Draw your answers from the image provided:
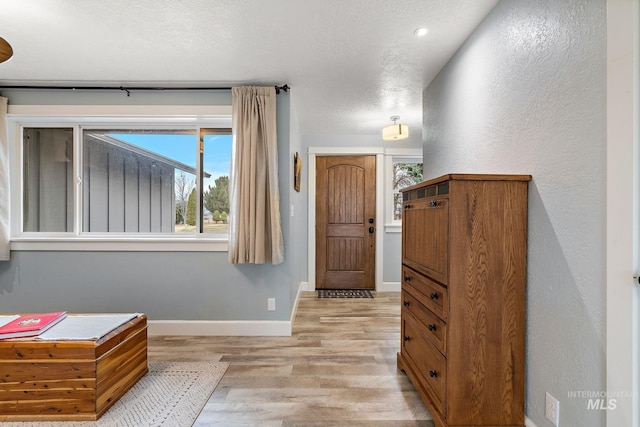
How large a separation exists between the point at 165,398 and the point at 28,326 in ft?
2.89

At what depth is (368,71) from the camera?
2398mm

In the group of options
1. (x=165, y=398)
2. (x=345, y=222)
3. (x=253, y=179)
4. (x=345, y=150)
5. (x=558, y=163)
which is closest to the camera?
(x=558, y=163)

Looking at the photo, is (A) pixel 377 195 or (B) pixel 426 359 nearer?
(B) pixel 426 359

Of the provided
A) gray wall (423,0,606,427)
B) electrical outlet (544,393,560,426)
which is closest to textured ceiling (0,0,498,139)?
gray wall (423,0,606,427)

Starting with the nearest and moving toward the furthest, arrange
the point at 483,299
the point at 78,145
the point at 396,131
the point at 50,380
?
the point at 483,299 < the point at 50,380 < the point at 78,145 < the point at 396,131

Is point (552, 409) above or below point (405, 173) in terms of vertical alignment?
below

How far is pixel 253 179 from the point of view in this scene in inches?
102

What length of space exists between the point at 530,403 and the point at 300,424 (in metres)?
1.15

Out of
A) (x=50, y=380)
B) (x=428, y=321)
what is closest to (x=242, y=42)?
(x=428, y=321)

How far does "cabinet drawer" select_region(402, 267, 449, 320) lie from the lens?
1448 mm

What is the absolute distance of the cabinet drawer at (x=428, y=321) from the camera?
145cm

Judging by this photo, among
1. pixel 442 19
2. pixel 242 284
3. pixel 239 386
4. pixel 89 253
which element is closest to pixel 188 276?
pixel 242 284

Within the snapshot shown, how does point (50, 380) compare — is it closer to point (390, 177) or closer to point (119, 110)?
point (119, 110)

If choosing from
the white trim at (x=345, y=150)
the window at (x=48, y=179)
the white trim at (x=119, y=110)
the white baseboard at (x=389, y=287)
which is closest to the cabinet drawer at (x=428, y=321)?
the white trim at (x=119, y=110)
